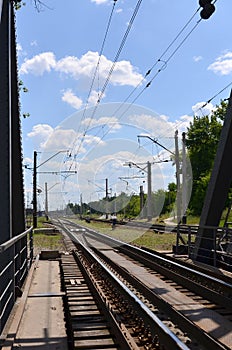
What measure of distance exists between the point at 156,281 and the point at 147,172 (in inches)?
1607

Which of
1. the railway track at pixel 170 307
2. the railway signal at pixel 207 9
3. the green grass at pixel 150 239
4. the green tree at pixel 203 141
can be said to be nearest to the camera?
the railway track at pixel 170 307

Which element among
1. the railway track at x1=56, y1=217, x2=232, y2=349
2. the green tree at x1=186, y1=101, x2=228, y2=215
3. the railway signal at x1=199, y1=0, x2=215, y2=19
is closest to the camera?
the railway track at x1=56, y1=217, x2=232, y2=349

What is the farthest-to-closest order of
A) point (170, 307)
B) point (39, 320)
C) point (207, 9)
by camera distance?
1. point (207, 9)
2. point (170, 307)
3. point (39, 320)

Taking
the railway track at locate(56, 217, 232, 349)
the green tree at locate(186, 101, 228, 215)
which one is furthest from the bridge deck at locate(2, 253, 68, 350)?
the green tree at locate(186, 101, 228, 215)

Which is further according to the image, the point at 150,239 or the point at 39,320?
the point at 150,239

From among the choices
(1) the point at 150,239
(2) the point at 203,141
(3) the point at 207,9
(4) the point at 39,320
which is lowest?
(4) the point at 39,320

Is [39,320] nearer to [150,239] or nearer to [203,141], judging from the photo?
[150,239]

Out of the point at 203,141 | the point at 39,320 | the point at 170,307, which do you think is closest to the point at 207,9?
the point at 170,307

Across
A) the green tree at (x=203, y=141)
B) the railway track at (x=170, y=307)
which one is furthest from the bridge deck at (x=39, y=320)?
the green tree at (x=203, y=141)

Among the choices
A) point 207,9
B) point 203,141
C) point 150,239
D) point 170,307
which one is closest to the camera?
point 170,307

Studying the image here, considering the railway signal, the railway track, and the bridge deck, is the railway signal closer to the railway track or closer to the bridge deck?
the railway track

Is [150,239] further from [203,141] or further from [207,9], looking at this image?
[203,141]

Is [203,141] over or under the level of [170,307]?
over

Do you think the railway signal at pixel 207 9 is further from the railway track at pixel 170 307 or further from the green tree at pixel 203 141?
the green tree at pixel 203 141
